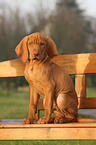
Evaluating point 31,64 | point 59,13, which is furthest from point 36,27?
point 31,64

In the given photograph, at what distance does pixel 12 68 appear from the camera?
2701mm

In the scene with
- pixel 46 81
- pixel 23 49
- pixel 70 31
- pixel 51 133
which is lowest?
pixel 51 133

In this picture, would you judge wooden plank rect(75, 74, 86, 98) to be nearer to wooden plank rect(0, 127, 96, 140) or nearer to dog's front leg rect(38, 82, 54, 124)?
dog's front leg rect(38, 82, 54, 124)

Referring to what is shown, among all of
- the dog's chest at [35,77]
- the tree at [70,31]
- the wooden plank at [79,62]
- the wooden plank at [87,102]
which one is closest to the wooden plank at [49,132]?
the dog's chest at [35,77]

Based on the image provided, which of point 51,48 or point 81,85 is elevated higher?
point 51,48

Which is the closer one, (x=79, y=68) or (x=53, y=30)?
(x=79, y=68)

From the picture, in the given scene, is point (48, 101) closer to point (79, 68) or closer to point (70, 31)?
point (79, 68)

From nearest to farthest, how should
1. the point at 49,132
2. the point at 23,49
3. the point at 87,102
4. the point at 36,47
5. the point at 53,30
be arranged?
the point at 49,132, the point at 36,47, the point at 23,49, the point at 87,102, the point at 53,30

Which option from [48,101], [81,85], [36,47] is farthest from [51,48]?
[81,85]

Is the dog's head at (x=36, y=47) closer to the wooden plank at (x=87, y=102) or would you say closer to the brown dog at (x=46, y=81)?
the brown dog at (x=46, y=81)

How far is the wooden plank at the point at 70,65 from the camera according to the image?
2611 millimetres

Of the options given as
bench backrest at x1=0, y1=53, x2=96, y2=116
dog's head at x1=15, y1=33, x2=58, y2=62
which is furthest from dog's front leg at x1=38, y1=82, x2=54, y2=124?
bench backrest at x1=0, y1=53, x2=96, y2=116

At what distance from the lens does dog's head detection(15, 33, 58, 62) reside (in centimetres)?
191

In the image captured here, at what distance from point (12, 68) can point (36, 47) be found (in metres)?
0.89
